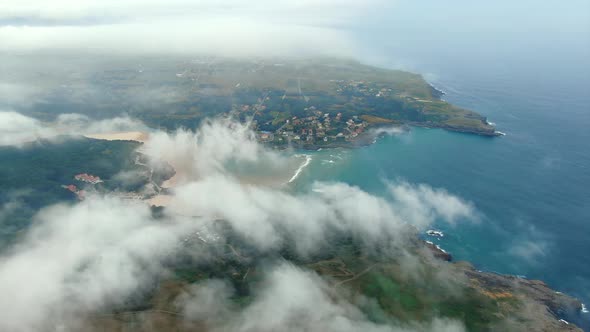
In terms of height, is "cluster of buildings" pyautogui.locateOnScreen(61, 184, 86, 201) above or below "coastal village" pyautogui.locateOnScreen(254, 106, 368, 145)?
below

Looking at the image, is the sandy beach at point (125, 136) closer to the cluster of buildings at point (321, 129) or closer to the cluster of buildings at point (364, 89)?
the cluster of buildings at point (321, 129)

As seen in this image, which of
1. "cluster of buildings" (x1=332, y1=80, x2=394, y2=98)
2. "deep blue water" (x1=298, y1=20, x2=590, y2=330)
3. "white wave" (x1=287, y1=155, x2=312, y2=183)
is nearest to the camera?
"deep blue water" (x1=298, y1=20, x2=590, y2=330)

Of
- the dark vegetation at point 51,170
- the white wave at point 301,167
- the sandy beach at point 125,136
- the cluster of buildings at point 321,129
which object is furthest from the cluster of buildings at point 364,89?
the dark vegetation at point 51,170

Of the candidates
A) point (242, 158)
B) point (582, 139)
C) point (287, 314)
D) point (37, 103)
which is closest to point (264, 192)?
point (242, 158)

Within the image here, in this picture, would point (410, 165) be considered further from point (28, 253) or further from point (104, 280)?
point (28, 253)

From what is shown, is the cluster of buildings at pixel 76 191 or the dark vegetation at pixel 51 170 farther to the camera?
the cluster of buildings at pixel 76 191

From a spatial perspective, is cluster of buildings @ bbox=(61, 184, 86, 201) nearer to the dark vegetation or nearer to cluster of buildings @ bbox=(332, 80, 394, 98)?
the dark vegetation

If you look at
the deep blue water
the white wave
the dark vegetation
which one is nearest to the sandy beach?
the dark vegetation

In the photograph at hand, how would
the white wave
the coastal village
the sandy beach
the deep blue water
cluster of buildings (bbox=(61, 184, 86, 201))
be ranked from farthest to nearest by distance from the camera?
the coastal village, the sandy beach, the white wave, cluster of buildings (bbox=(61, 184, 86, 201)), the deep blue water

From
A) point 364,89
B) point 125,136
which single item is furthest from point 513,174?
point 125,136
